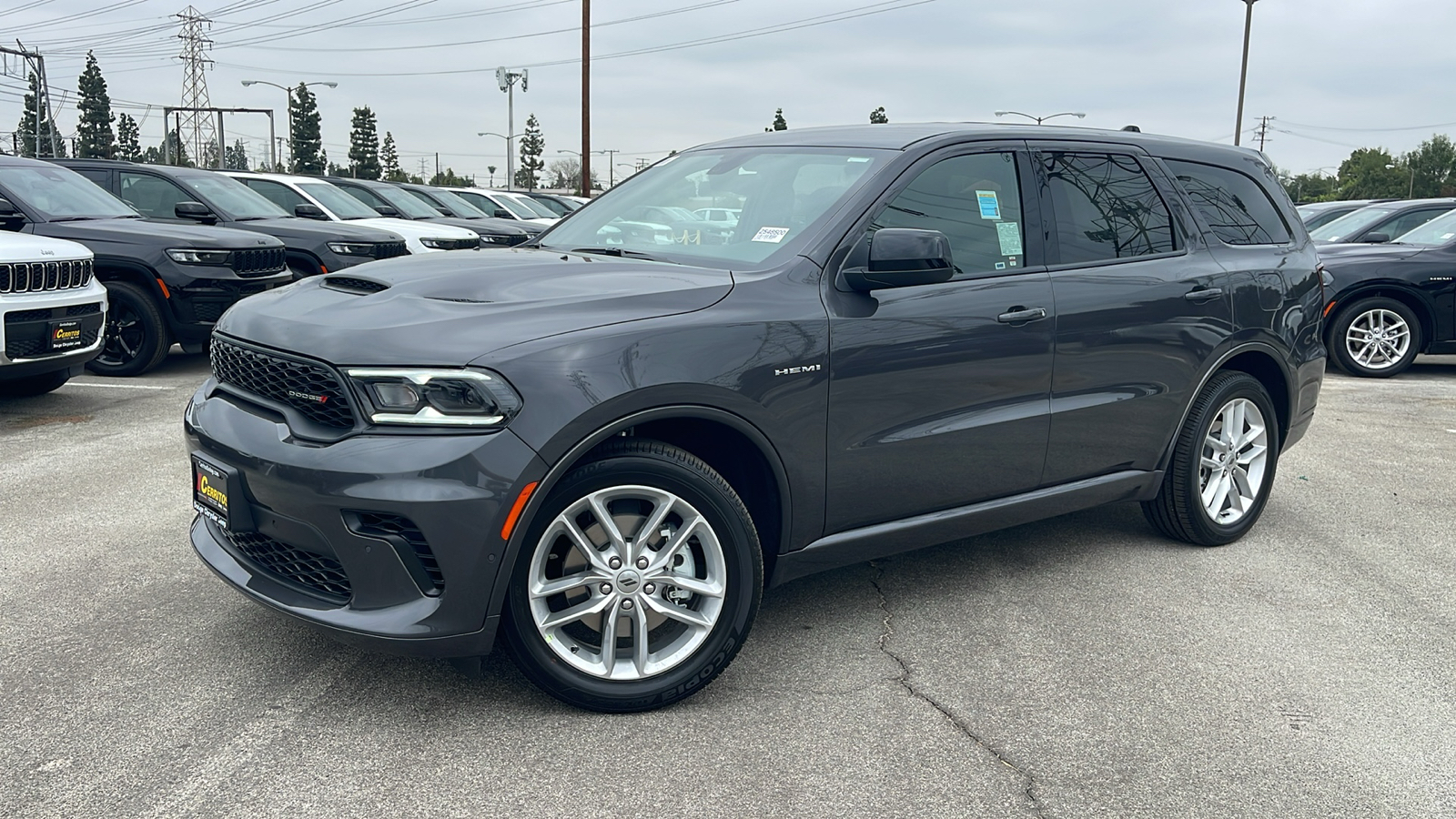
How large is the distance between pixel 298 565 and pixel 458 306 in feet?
2.81

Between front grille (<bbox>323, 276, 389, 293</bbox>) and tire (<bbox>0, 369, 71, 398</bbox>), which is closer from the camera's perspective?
front grille (<bbox>323, 276, 389, 293</bbox>)

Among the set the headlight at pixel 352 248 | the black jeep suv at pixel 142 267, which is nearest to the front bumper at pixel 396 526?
the black jeep suv at pixel 142 267

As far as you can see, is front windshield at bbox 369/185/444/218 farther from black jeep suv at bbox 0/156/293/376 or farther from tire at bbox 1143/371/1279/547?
tire at bbox 1143/371/1279/547

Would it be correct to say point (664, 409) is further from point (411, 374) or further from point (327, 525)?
point (327, 525)

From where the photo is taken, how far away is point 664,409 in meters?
3.19

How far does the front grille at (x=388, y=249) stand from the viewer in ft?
36.9

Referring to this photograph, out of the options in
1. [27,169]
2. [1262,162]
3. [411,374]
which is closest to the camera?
[411,374]

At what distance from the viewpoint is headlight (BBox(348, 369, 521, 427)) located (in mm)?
2951

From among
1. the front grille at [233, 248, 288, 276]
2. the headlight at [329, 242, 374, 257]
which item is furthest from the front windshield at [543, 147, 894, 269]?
the headlight at [329, 242, 374, 257]

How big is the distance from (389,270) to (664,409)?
1.18 meters

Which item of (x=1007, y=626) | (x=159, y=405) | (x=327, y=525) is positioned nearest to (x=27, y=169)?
(x=159, y=405)

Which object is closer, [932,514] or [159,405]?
[932,514]

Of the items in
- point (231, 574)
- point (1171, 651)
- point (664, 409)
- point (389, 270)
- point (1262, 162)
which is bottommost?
point (1171, 651)

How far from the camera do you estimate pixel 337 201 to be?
556 inches
